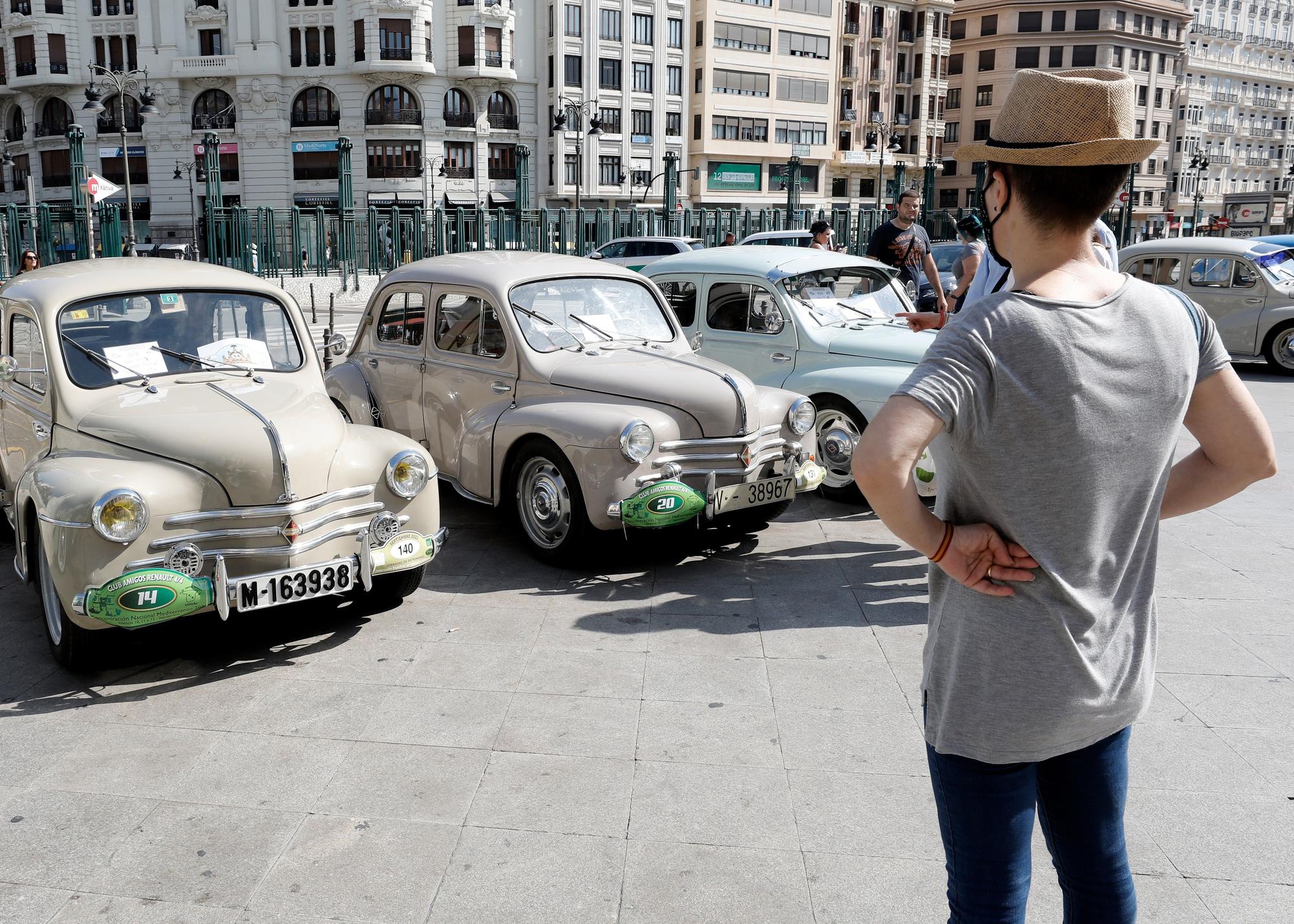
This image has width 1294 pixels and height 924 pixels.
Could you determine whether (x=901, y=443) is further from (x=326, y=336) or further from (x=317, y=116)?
(x=317, y=116)

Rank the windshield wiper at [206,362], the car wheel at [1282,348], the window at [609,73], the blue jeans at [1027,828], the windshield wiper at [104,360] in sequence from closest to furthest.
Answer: the blue jeans at [1027,828] < the windshield wiper at [104,360] < the windshield wiper at [206,362] < the car wheel at [1282,348] < the window at [609,73]

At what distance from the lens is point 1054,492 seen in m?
1.81

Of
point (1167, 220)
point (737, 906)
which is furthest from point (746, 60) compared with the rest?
A: point (737, 906)

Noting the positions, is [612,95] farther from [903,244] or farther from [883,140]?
[903,244]

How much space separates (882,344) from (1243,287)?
995 cm

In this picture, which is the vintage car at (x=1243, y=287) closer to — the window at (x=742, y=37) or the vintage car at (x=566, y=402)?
the vintage car at (x=566, y=402)

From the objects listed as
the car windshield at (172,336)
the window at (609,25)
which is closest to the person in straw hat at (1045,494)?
the car windshield at (172,336)

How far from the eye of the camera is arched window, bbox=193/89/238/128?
196 ft

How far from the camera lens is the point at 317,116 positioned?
198 ft

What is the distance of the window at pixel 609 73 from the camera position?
2501 inches

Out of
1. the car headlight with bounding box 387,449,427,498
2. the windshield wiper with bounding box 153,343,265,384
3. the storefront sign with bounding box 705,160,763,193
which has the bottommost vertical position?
the car headlight with bounding box 387,449,427,498

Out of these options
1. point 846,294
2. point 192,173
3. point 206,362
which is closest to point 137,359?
point 206,362

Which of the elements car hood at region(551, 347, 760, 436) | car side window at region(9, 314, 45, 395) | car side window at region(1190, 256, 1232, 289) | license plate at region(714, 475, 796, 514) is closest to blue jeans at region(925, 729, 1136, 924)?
license plate at region(714, 475, 796, 514)

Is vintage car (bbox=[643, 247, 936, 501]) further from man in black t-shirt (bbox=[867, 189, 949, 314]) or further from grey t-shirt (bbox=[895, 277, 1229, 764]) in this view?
grey t-shirt (bbox=[895, 277, 1229, 764])
